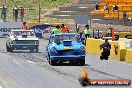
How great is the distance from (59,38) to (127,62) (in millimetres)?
5074

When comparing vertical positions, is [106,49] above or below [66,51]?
below

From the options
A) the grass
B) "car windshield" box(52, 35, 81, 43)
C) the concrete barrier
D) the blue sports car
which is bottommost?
the concrete barrier

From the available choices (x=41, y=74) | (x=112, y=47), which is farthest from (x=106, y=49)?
(x=41, y=74)

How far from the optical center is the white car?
34.1 m

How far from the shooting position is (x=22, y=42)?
112ft

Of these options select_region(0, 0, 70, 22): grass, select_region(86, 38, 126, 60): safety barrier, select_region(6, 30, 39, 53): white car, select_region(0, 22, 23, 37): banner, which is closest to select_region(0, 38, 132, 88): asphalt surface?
select_region(86, 38, 126, 60): safety barrier

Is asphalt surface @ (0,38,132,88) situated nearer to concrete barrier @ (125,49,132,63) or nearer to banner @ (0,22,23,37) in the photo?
concrete barrier @ (125,49,132,63)

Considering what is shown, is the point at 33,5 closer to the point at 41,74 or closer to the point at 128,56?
the point at 128,56

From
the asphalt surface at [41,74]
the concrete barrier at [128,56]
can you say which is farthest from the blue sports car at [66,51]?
the concrete barrier at [128,56]

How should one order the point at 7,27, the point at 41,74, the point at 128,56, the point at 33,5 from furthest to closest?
the point at 33,5, the point at 7,27, the point at 128,56, the point at 41,74

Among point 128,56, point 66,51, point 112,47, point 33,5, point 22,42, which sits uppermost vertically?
point 33,5

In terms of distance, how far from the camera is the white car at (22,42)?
34.1m

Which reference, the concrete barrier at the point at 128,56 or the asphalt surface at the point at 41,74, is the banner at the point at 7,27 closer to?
the asphalt surface at the point at 41,74

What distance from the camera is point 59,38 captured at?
84.1 ft
